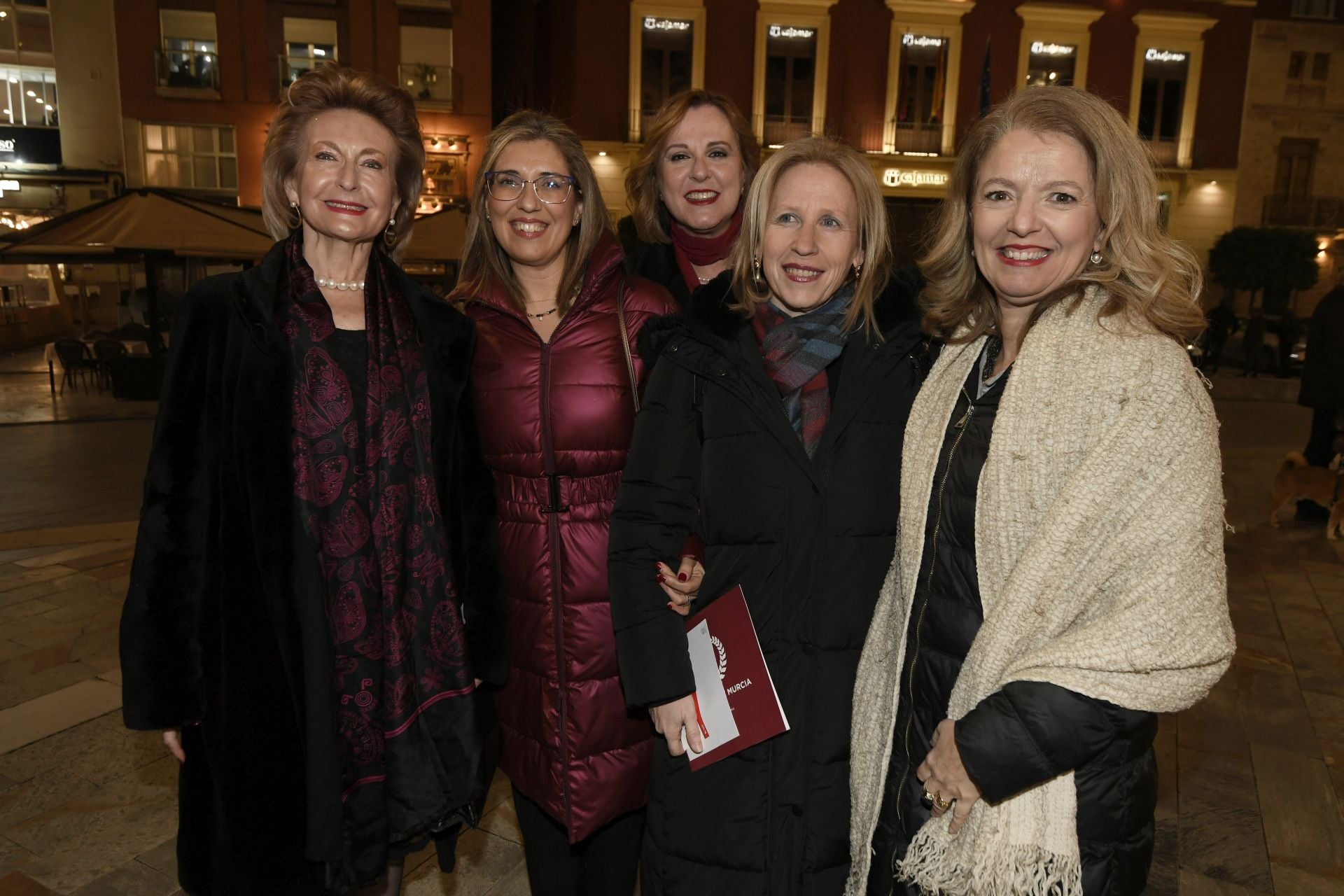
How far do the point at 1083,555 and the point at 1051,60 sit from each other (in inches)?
958

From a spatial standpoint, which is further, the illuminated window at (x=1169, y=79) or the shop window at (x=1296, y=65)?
the shop window at (x=1296, y=65)

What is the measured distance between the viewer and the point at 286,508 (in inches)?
72.4

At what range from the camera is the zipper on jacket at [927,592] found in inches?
66.0

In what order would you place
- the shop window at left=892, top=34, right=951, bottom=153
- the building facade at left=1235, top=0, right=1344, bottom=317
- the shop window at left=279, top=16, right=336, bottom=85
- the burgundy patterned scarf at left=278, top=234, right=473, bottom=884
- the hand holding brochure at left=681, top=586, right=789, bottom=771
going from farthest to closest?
the building facade at left=1235, top=0, right=1344, bottom=317 < the shop window at left=892, top=34, right=951, bottom=153 < the shop window at left=279, top=16, right=336, bottom=85 < the burgundy patterned scarf at left=278, top=234, right=473, bottom=884 < the hand holding brochure at left=681, top=586, right=789, bottom=771

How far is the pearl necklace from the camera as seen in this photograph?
2.10 meters

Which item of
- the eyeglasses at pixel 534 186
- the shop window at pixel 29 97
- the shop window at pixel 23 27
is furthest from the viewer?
the shop window at pixel 23 27

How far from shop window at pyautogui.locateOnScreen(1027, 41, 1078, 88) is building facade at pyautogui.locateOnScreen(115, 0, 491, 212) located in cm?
1342

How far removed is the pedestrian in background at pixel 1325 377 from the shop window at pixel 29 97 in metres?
26.5

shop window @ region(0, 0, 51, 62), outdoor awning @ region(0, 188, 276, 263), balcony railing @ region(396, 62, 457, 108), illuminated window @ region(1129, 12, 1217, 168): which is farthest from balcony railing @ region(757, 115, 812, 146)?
shop window @ region(0, 0, 51, 62)

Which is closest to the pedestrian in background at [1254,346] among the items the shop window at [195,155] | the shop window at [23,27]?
the shop window at [195,155]

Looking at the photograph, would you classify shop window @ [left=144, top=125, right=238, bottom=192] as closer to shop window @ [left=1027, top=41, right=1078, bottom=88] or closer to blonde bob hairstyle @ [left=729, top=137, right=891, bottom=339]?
shop window @ [left=1027, top=41, right=1078, bottom=88]

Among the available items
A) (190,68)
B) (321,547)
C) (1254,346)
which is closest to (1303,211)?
(1254,346)

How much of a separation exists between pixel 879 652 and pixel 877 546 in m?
0.22

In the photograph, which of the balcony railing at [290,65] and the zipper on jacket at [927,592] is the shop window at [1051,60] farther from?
the zipper on jacket at [927,592]
